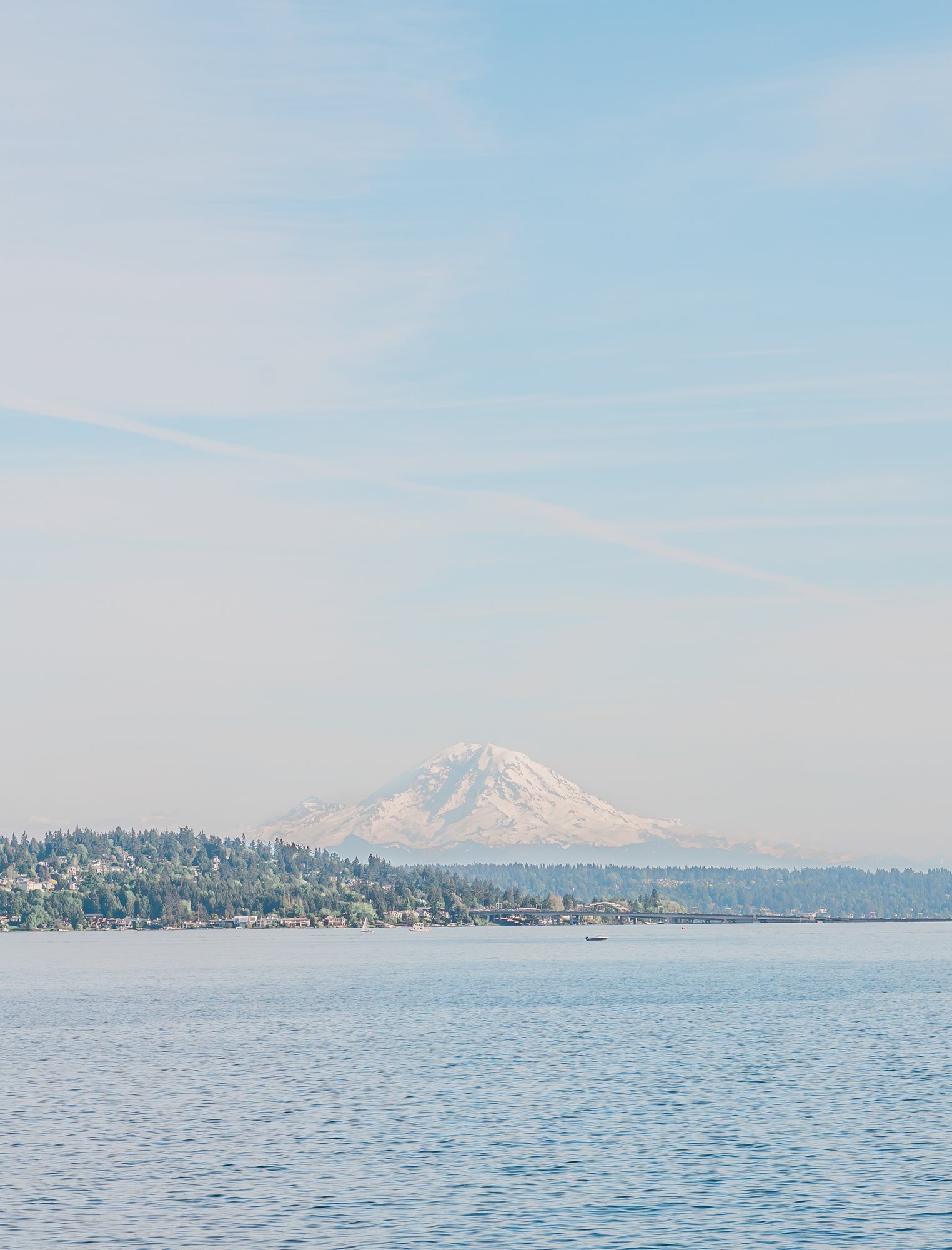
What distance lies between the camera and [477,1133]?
7831 centimetres

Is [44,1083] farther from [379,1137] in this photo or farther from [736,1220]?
[736,1220]

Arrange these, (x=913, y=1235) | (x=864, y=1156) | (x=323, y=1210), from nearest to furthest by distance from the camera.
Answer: (x=913, y=1235) < (x=323, y=1210) < (x=864, y=1156)

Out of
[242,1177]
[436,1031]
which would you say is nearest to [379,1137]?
[242,1177]

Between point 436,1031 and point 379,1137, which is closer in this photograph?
point 379,1137

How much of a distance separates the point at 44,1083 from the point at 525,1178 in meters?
44.2

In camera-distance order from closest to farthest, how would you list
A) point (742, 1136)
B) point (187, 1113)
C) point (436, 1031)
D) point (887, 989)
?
point (742, 1136), point (187, 1113), point (436, 1031), point (887, 989)

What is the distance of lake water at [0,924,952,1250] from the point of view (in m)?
57.6

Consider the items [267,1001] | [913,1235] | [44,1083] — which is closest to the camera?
[913,1235]

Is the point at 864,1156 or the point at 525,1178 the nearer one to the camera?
the point at 525,1178

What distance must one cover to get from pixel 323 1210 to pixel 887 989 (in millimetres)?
146153

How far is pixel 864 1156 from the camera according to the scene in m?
71.0

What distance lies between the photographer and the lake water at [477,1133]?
5759 centimetres

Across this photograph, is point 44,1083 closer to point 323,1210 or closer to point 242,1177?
point 242,1177

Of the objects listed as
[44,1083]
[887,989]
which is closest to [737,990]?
[887,989]
